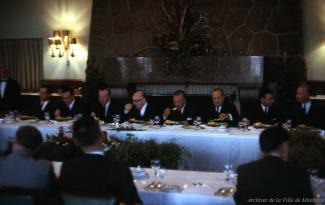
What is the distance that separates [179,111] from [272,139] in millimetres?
4324

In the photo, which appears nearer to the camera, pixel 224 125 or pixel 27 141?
pixel 27 141

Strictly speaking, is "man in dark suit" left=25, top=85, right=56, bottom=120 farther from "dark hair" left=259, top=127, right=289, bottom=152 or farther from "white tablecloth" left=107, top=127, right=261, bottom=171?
"dark hair" left=259, top=127, right=289, bottom=152

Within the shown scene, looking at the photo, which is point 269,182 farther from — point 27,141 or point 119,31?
point 119,31

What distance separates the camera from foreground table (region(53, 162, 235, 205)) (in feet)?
9.89

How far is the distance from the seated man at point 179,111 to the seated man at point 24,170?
3.98m

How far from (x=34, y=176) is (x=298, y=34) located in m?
7.96

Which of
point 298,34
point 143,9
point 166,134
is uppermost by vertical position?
point 143,9

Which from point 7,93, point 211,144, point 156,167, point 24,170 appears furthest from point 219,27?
point 24,170

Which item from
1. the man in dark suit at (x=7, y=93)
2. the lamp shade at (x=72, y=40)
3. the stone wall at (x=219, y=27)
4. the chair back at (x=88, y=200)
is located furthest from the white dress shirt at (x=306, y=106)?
the lamp shade at (x=72, y=40)

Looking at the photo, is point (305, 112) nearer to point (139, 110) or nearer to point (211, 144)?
point (211, 144)

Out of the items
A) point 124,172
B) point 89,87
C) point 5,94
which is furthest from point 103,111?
point 124,172

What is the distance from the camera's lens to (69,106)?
758 centimetres

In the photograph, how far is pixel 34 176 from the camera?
9.37 ft

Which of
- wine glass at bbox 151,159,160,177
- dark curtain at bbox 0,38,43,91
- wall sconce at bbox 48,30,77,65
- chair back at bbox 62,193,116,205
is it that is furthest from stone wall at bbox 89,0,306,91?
chair back at bbox 62,193,116,205
